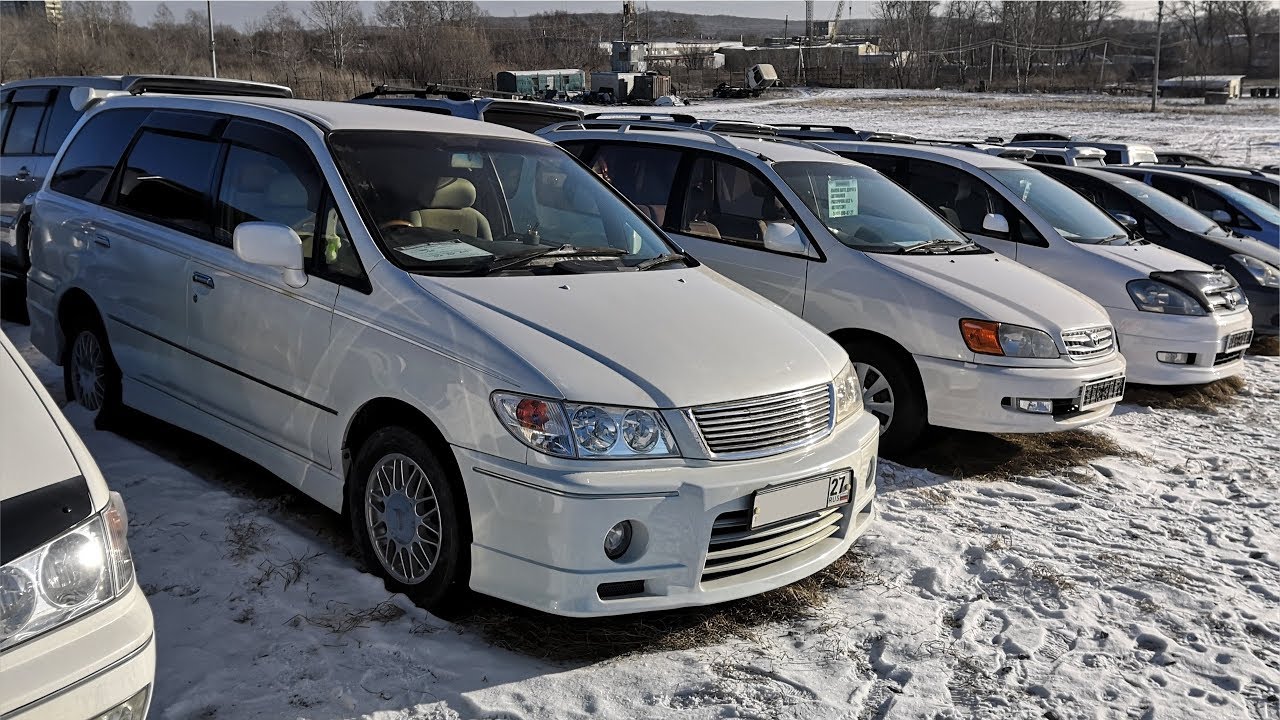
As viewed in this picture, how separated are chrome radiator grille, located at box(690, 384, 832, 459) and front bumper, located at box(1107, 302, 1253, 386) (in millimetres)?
4892

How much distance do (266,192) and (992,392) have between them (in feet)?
12.7

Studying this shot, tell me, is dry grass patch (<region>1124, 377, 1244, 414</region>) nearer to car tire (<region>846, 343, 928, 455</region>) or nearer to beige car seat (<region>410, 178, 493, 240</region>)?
car tire (<region>846, 343, 928, 455</region>)

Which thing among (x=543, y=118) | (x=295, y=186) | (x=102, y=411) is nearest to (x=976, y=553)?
(x=295, y=186)

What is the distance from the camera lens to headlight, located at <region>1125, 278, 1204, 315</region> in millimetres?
7828

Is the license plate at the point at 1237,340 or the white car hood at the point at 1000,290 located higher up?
the white car hood at the point at 1000,290

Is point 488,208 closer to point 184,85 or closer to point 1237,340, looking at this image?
point 184,85

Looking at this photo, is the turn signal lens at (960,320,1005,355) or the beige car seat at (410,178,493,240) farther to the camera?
the turn signal lens at (960,320,1005,355)

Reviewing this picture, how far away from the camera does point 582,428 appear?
3.38 metres

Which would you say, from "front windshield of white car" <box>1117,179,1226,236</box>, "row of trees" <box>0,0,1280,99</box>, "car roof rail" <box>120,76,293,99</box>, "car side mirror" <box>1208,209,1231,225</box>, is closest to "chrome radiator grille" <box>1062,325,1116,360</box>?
"front windshield of white car" <box>1117,179,1226,236</box>

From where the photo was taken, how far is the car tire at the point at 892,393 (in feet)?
19.5

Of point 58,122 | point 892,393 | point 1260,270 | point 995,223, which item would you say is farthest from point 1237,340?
point 58,122

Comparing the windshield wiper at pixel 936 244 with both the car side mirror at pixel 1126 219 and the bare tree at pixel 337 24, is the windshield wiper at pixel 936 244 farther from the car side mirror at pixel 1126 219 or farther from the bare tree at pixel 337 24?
the bare tree at pixel 337 24

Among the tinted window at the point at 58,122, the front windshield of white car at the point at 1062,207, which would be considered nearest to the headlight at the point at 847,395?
the front windshield of white car at the point at 1062,207

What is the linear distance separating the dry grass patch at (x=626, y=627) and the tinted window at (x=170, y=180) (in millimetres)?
2352
